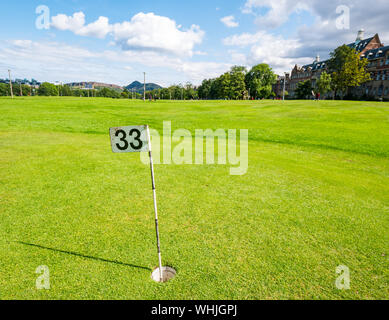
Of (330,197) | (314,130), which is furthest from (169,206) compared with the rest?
(314,130)

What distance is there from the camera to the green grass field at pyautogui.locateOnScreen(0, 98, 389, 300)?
12.3 ft

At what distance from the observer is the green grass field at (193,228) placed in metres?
3.76

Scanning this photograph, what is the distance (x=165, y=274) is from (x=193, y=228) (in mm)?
1477

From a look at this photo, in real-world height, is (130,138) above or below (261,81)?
below

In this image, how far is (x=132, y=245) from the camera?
4727mm

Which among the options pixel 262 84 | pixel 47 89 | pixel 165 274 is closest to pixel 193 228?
pixel 165 274

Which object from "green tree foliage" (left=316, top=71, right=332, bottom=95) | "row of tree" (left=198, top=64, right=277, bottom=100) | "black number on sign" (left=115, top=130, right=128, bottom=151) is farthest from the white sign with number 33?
"row of tree" (left=198, top=64, right=277, bottom=100)

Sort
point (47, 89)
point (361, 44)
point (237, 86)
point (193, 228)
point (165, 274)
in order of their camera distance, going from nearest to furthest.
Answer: point (165, 274) < point (193, 228) < point (361, 44) < point (237, 86) < point (47, 89)

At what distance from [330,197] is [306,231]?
2.61 m

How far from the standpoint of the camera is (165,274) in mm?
3988

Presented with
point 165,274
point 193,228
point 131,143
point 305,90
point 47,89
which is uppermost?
point 47,89

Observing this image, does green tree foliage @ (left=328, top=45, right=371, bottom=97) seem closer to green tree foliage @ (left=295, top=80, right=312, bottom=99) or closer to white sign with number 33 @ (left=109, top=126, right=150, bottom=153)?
green tree foliage @ (left=295, top=80, right=312, bottom=99)

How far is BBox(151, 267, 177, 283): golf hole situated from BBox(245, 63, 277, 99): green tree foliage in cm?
11820

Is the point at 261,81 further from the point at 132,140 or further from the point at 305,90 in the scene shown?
the point at 132,140
